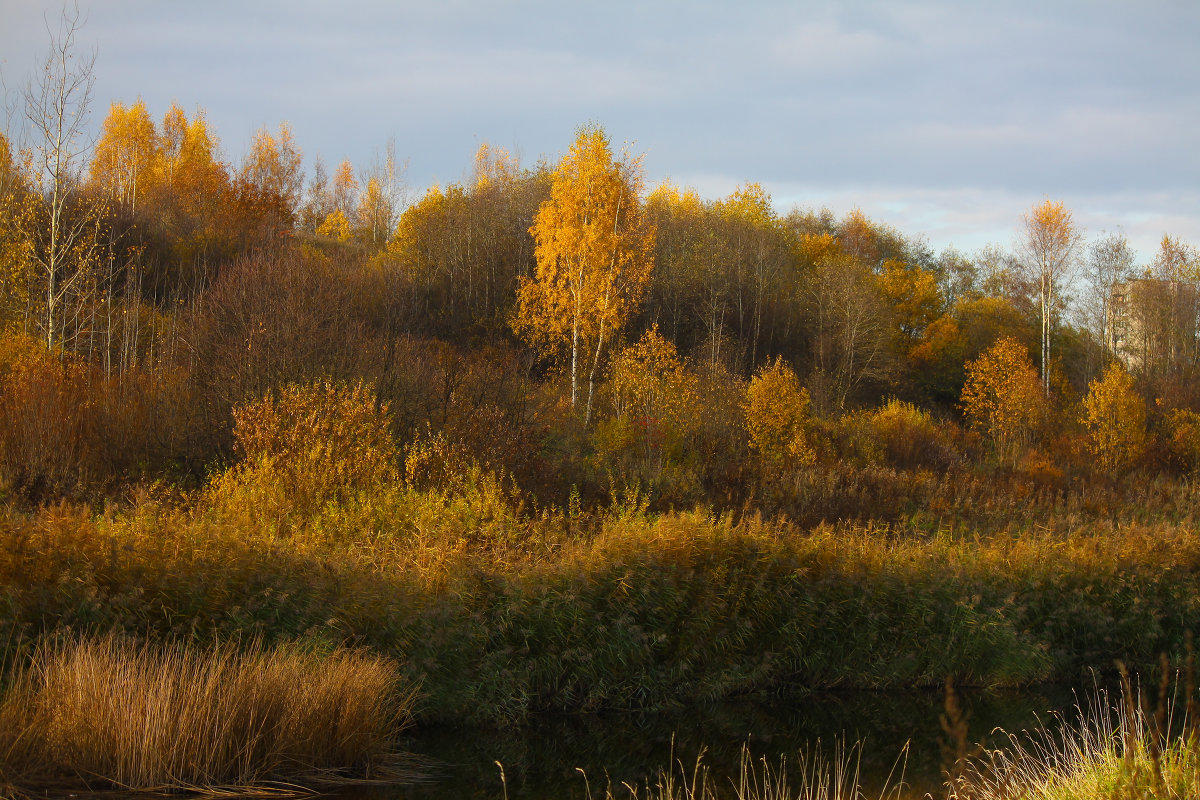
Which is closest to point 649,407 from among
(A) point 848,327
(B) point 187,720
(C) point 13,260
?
(C) point 13,260

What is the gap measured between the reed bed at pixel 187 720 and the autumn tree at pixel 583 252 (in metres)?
19.7

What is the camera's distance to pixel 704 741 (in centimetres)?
1024

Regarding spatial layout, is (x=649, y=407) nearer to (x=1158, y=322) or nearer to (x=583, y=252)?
(x=583, y=252)

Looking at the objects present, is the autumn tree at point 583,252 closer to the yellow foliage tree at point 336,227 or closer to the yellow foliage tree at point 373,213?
the yellow foliage tree at point 373,213

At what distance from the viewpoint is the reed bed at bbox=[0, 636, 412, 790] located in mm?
6910

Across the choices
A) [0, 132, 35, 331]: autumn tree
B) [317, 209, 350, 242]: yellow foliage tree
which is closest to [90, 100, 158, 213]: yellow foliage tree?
[317, 209, 350, 242]: yellow foliage tree

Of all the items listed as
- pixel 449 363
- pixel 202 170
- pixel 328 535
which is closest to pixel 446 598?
pixel 328 535

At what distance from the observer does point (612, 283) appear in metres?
28.9

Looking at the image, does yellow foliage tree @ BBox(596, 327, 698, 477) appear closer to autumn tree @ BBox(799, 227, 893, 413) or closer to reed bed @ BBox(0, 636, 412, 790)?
reed bed @ BBox(0, 636, 412, 790)

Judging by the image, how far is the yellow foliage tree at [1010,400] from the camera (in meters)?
31.0

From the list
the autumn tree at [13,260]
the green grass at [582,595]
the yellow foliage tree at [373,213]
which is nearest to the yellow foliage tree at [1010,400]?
the green grass at [582,595]

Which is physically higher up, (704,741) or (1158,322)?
(1158,322)

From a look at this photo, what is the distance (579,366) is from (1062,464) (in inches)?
576

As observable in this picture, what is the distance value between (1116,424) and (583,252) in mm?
17094
